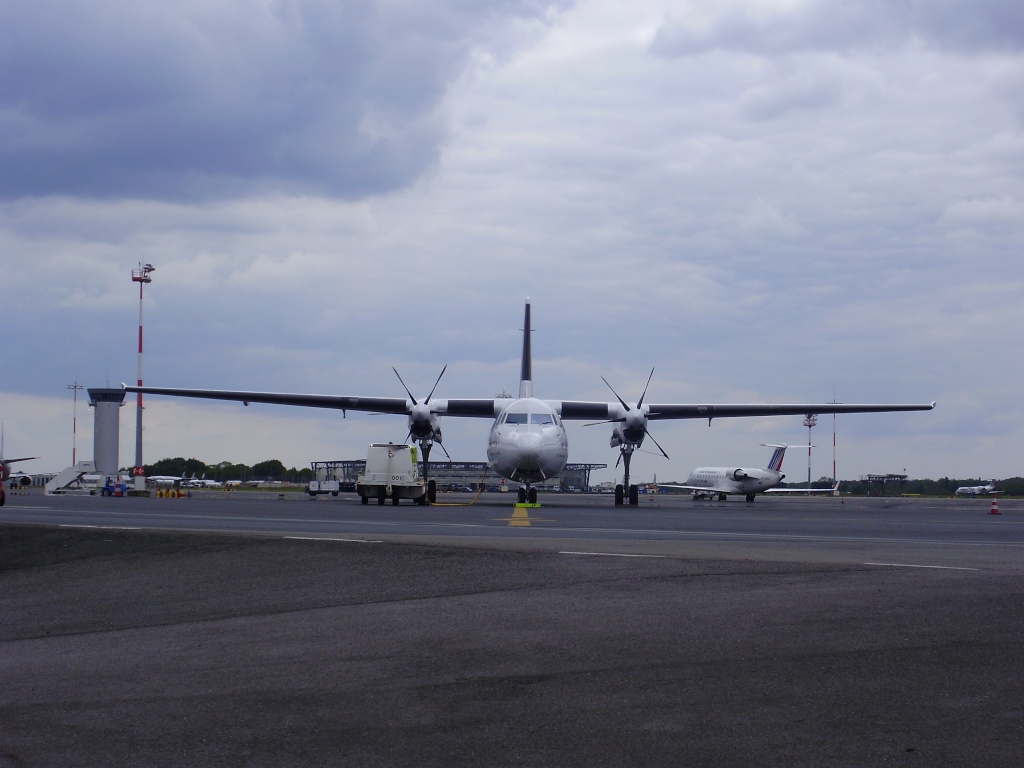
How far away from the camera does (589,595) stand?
960 cm

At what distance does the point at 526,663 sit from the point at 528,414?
104 feet

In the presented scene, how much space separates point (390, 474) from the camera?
4125 cm

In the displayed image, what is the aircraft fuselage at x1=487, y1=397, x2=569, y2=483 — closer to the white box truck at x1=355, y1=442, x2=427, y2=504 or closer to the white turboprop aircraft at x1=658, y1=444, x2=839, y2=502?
the white box truck at x1=355, y1=442, x2=427, y2=504

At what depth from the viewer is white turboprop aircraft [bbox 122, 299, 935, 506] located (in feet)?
123

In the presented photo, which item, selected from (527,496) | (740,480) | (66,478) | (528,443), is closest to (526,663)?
(528,443)

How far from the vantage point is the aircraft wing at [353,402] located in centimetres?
4731

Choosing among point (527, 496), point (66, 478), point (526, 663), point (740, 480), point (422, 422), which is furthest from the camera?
point (740, 480)

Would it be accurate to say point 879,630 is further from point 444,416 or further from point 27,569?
point 444,416

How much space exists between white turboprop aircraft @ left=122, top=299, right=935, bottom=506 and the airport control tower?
1319 inches

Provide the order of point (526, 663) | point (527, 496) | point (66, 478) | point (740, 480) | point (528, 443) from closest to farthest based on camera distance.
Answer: point (526, 663)
point (528, 443)
point (527, 496)
point (66, 478)
point (740, 480)

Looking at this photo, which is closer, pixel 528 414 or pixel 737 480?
pixel 528 414

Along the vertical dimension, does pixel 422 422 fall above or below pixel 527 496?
above

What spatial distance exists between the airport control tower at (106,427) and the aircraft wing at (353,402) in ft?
107

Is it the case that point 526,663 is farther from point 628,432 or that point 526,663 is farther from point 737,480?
point 737,480
